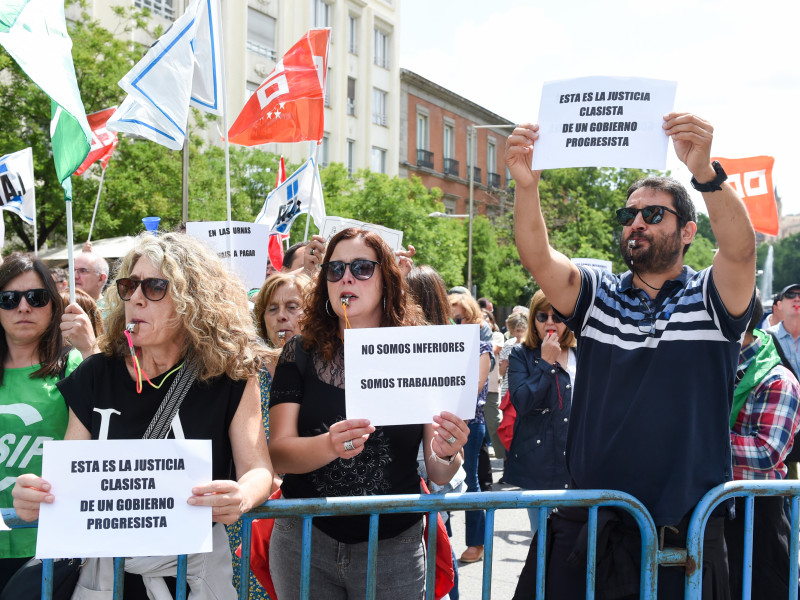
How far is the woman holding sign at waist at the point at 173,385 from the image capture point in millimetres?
2432

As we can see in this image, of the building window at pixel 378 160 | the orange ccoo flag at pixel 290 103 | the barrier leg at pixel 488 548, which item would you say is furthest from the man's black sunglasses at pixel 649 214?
the building window at pixel 378 160

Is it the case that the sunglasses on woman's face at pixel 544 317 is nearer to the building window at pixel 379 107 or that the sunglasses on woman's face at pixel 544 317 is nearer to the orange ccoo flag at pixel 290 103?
the orange ccoo flag at pixel 290 103

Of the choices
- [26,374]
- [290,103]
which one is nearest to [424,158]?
[290,103]

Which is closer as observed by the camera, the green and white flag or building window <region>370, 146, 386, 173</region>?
the green and white flag

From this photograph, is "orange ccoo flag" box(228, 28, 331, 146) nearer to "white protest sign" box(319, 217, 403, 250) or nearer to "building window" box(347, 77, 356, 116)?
"white protest sign" box(319, 217, 403, 250)

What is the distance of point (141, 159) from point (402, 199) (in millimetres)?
13090

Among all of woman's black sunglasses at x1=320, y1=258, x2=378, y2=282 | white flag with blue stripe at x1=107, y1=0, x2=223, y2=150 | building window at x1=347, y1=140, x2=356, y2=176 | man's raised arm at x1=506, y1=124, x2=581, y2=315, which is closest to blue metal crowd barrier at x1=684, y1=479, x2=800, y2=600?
man's raised arm at x1=506, y1=124, x2=581, y2=315

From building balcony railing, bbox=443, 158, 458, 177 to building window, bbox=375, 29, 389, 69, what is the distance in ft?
26.3

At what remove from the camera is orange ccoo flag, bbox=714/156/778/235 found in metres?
7.82

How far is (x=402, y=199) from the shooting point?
2922 cm

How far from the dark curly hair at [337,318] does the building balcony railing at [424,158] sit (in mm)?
38558

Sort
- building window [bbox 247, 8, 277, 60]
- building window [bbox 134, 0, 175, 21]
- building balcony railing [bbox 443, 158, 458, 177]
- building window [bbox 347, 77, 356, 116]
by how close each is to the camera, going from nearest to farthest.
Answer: building window [bbox 134, 0, 175, 21] → building window [bbox 247, 8, 277, 60] → building window [bbox 347, 77, 356, 116] → building balcony railing [bbox 443, 158, 458, 177]

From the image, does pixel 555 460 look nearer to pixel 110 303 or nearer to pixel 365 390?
pixel 365 390

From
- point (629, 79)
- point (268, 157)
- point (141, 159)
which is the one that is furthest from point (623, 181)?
point (629, 79)
